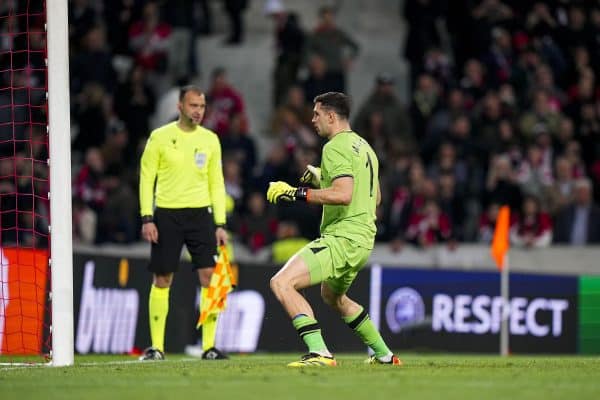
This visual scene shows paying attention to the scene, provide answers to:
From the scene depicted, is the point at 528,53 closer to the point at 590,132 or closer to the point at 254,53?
the point at 590,132

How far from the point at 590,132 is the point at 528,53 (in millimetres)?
2278

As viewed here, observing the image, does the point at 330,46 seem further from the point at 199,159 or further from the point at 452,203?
the point at 199,159

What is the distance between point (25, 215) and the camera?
1811 cm

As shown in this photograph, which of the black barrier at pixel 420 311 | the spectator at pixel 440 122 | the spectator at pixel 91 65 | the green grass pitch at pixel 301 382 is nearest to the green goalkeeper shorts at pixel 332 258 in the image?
the green grass pitch at pixel 301 382

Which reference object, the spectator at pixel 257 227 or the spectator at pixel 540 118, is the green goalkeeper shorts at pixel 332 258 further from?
the spectator at pixel 540 118

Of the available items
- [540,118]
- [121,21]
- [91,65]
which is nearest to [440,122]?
[540,118]

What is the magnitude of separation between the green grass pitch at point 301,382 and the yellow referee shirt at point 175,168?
75.4 inches

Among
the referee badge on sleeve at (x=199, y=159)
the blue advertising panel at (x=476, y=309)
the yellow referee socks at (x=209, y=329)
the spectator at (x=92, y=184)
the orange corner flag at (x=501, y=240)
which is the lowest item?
the blue advertising panel at (x=476, y=309)

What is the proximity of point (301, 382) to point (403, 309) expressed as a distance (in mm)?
9320

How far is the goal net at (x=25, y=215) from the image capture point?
1159 cm

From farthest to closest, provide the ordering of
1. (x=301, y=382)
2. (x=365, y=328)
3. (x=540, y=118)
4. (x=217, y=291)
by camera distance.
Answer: (x=540, y=118), (x=217, y=291), (x=365, y=328), (x=301, y=382)

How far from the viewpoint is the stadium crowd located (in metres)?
19.6

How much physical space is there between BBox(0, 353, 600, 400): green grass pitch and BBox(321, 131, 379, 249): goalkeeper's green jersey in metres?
1.07

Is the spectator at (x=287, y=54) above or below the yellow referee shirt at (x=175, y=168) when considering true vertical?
above
